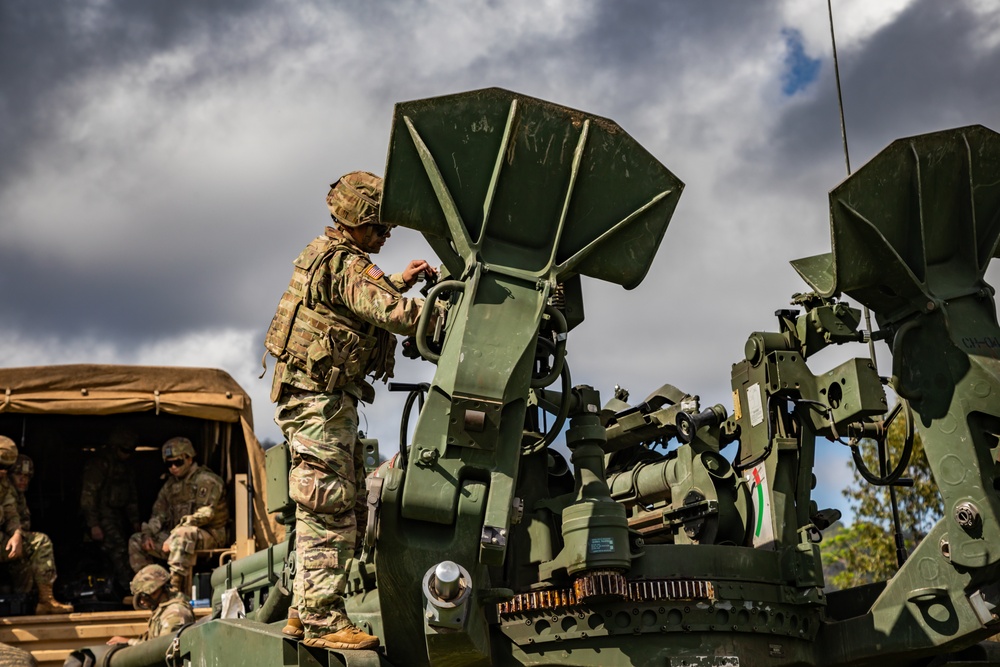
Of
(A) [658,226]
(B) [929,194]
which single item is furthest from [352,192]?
(B) [929,194]

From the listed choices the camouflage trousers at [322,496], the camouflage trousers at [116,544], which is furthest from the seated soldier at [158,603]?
the camouflage trousers at [322,496]

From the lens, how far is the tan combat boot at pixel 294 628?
5691 millimetres

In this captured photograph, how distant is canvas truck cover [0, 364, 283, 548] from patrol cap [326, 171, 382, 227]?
5544 mm

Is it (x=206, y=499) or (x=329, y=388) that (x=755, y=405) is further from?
(x=206, y=499)

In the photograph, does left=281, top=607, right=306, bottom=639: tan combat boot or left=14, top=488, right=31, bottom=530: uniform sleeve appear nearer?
left=281, top=607, right=306, bottom=639: tan combat boot

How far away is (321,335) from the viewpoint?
618 cm

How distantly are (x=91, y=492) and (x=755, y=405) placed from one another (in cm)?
868

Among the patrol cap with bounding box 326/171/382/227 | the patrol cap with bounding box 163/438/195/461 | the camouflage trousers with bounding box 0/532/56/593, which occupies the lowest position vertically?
the camouflage trousers with bounding box 0/532/56/593

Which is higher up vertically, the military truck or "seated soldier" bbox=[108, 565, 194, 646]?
the military truck

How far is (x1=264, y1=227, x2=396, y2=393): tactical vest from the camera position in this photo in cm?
616

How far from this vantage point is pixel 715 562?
255 inches

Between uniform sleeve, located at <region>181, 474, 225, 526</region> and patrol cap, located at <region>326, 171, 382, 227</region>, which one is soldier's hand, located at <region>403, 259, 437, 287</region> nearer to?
patrol cap, located at <region>326, 171, 382, 227</region>

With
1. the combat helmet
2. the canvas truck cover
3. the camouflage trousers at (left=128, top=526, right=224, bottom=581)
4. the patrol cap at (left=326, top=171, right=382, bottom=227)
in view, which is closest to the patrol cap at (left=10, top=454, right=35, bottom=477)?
the canvas truck cover

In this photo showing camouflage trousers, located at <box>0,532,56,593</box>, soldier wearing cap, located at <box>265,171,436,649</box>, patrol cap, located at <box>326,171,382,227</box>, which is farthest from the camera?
camouflage trousers, located at <box>0,532,56,593</box>
